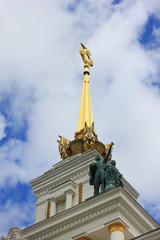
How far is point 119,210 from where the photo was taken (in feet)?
59.4

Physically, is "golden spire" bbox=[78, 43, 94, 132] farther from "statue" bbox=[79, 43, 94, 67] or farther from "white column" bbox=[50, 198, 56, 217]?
"white column" bbox=[50, 198, 56, 217]

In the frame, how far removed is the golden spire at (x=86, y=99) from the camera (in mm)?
30145

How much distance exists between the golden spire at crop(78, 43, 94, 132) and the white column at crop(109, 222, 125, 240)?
39.6 ft

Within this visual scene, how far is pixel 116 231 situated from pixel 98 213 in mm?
1158

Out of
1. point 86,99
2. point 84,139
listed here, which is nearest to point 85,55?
point 86,99

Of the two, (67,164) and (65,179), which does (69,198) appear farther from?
(67,164)

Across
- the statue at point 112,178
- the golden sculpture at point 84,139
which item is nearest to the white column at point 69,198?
the statue at point 112,178

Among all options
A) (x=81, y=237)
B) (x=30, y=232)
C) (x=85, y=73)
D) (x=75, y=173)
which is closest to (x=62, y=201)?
(x=75, y=173)

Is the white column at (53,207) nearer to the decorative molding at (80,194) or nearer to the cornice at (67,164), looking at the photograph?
the decorative molding at (80,194)

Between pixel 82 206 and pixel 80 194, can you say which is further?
pixel 80 194

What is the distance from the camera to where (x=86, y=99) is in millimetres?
32062

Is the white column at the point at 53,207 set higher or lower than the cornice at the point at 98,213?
higher

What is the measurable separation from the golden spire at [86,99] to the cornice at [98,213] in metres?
10.4

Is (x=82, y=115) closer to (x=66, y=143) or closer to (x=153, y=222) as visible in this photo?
(x=66, y=143)
